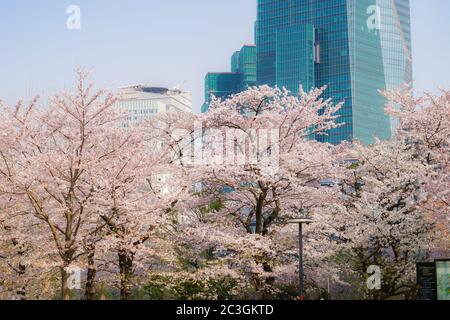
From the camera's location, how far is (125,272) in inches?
829

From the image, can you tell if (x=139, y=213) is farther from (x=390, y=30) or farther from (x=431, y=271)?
(x=390, y=30)

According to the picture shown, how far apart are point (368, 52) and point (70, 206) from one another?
5780 inches

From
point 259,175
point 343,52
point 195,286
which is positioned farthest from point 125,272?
point 343,52

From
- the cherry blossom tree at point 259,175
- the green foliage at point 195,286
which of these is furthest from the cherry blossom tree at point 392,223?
the green foliage at point 195,286

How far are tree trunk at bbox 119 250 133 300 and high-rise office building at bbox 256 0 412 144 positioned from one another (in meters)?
131

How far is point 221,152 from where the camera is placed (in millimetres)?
23484

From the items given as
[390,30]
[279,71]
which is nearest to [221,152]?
[279,71]

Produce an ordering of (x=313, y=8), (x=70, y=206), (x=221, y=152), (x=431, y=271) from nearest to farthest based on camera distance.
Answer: (x=431, y=271) < (x=70, y=206) < (x=221, y=152) < (x=313, y=8)

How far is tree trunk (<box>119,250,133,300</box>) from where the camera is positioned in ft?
66.8

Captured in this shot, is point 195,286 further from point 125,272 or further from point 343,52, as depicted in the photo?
point 343,52

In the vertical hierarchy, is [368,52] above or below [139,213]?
above

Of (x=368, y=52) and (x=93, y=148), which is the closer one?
(x=93, y=148)

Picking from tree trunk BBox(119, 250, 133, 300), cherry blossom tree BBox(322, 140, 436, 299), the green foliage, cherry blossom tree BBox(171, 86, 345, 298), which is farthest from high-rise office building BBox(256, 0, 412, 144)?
tree trunk BBox(119, 250, 133, 300)

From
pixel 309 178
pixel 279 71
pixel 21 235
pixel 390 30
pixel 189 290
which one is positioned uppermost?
pixel 390 30
